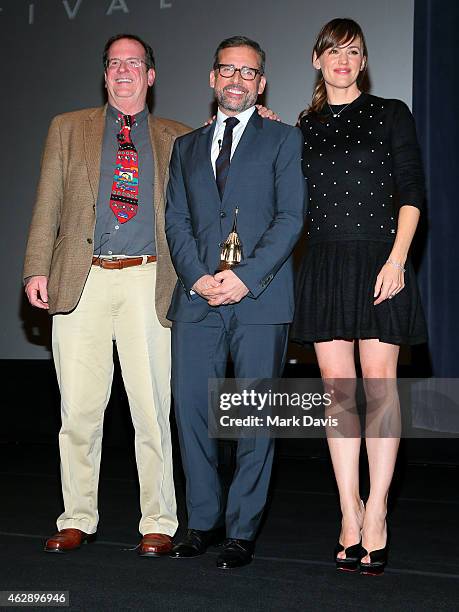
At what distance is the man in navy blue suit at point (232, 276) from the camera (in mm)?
2625

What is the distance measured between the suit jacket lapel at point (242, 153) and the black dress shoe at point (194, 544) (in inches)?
40.6

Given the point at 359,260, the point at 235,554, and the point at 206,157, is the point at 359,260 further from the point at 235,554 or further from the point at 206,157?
the point at 235,554

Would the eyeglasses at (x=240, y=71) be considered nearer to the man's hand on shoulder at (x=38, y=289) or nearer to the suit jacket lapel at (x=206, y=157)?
the suit jacket lapel at (x=206, y=157)

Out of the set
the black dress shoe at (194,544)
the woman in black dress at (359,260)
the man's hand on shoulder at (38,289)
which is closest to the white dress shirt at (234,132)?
the woman in black dress at (359,260)

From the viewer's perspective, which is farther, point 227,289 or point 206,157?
point 206,157

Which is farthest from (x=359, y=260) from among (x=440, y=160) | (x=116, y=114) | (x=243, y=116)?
(x=440, y=160)

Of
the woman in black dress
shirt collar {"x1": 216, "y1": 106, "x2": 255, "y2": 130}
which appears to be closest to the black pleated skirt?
the woman in black dress

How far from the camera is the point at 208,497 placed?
2727 mm

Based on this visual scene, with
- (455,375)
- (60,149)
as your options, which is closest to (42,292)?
(60,149)

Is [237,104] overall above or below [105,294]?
above

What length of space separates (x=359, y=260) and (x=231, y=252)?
383 mm

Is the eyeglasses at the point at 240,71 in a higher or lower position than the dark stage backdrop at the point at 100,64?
lower

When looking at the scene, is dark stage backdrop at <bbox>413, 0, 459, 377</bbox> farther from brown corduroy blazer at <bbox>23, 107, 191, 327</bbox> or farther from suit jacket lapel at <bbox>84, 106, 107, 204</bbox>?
suit jacket lapel at <bbox>84, 106, 107, 204</bbox>

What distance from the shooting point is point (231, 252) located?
2.63m
